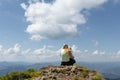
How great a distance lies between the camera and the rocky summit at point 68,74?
101 feet

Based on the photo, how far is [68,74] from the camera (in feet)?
107

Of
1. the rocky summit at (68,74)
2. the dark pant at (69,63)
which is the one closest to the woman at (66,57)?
the dark pant at (69,63)

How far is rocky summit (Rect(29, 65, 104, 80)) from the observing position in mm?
30688

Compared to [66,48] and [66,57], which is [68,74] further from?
[66,48]

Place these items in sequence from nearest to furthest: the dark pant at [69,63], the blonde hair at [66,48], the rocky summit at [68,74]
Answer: the rocky summit at [68,74] → the dark pant at [69,63] → the blonde hair at [66,48]

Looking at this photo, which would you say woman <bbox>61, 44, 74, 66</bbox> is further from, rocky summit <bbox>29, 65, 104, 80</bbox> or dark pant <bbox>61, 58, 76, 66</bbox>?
rocky summit <bbox>29, 65, 104, 80</bbox>

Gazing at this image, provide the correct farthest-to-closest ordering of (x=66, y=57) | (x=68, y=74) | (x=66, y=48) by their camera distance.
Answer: (x=66, y=48) → (x=66, y=57) → (x=68, y=74)

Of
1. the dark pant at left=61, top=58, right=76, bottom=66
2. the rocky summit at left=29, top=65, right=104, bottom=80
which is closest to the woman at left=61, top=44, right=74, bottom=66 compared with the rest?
the dark pant at left=61, top=58, right=76, bottom=66

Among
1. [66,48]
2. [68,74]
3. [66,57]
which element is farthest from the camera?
[66,48]

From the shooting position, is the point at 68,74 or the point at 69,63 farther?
the point at 69,63

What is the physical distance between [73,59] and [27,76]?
8939 millimetres

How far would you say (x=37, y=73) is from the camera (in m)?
33.4

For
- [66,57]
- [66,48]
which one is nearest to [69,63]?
[66,57]

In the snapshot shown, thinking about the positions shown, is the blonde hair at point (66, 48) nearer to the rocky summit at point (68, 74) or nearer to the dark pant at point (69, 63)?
the dark pant at point (69, 63)
